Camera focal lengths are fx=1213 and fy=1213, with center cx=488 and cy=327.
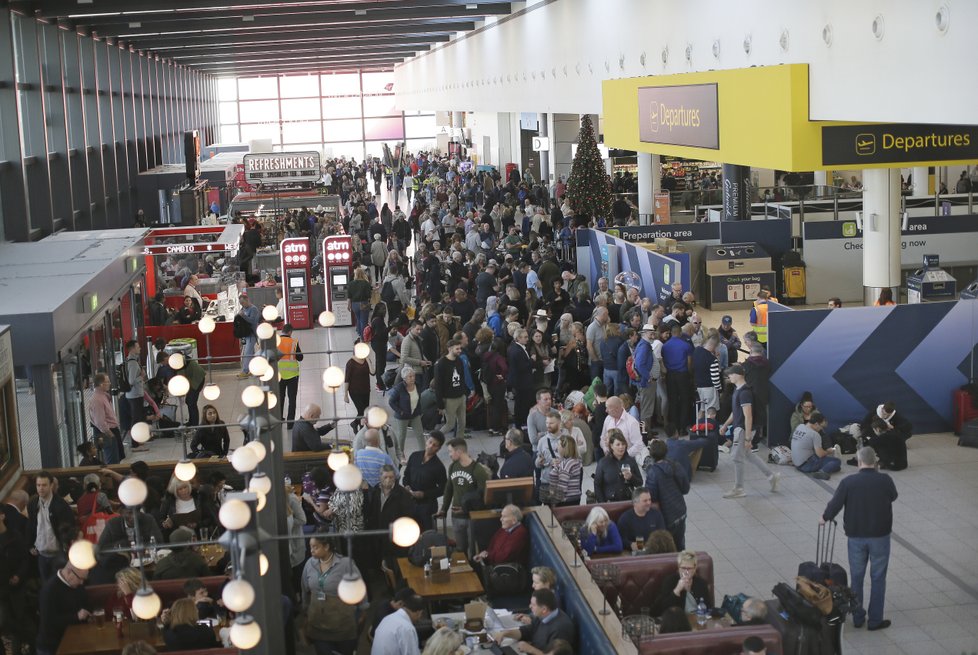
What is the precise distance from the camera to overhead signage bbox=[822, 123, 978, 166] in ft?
43.9

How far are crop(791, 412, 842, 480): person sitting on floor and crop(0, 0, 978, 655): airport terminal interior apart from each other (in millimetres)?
51

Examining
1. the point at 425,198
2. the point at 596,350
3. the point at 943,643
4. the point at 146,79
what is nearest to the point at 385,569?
the point at 943,643

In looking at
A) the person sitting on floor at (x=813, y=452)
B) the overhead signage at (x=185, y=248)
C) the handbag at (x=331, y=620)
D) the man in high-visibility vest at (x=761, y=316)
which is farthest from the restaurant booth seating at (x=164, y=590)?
the overhead signage at (x=185, y=248)

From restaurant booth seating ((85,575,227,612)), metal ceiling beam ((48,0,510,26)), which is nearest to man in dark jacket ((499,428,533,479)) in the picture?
restaurant booth seating ((85,575,227,612))

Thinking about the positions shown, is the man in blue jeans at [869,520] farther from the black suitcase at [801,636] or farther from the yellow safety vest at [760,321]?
the yellow safety vest at [760,321]

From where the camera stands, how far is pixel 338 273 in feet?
75.8

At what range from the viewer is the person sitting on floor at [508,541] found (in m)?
9.62

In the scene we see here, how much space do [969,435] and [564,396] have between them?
196 inches

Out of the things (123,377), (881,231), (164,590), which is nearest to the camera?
(164,590)

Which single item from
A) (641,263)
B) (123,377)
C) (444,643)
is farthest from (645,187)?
(444,643)

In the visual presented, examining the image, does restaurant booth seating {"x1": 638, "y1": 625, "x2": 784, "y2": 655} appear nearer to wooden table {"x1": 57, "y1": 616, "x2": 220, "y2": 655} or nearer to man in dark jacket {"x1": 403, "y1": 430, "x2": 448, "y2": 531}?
wooden table {"x1": 57, "y1": 616, "x2": 220, "y2": 655}

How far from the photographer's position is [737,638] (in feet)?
25.2

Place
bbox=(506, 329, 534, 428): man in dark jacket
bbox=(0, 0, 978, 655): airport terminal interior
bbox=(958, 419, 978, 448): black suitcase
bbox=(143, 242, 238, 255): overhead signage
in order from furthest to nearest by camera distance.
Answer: bbox=(143, 242, 238, 255): overhead signage, bbox=(506, 329, 534, 428): man in dark jacket, bbox=(958, 419, 978, 448): black suitcase, bbox=(0, 0, 978, 655): airport terminal interior

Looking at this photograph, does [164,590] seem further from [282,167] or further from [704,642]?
[282,167]
